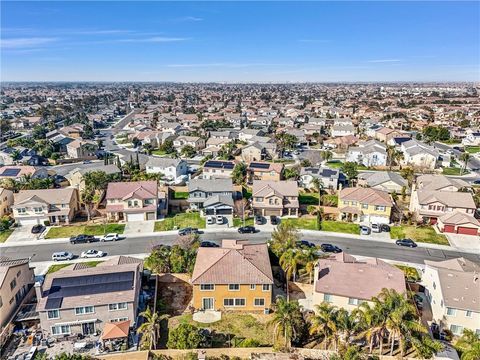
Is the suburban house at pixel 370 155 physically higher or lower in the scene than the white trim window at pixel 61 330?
higher

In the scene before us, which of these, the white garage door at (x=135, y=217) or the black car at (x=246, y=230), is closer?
the black car at (x=246, y=230)

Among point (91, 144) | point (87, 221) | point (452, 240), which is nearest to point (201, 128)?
point (91, 144)

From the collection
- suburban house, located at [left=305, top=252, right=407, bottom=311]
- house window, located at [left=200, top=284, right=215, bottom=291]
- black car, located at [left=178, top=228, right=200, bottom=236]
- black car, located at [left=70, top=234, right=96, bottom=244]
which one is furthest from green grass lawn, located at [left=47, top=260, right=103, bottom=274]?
suburban house, located at [left=305, top=252, right=407, bottom=311]

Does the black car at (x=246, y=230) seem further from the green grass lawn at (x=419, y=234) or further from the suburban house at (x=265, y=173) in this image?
the suburban house at (x=265, y=173)

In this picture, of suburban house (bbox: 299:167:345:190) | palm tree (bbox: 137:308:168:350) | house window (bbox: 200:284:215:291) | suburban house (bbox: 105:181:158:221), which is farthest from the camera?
suburban house (bbox: 299:167:345:190)

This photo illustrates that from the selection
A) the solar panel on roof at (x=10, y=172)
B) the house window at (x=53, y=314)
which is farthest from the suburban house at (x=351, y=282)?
the solar panel on roof at (x=10, y=172)

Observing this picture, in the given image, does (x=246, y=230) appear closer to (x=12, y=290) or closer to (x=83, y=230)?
(x=83, y=230)

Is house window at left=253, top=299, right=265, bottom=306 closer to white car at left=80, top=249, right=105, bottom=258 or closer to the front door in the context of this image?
the front door

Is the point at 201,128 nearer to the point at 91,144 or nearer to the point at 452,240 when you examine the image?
the point at 91,144
